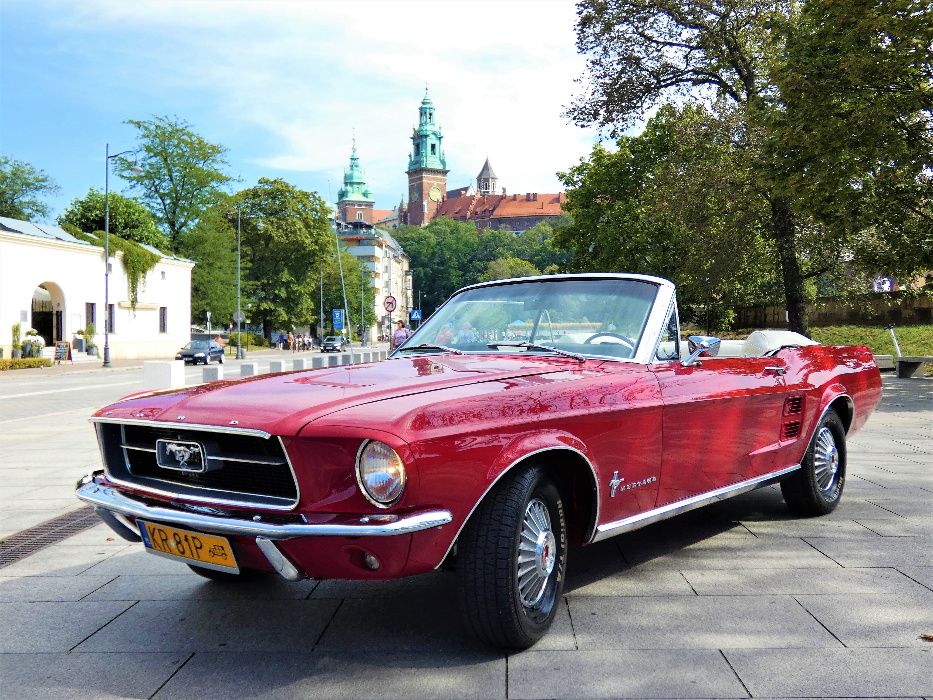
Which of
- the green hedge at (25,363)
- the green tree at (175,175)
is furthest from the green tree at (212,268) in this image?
the green hedge at (25,363)

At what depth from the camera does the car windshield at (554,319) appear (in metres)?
4.59

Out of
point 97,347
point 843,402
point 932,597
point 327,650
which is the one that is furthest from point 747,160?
point 97,347

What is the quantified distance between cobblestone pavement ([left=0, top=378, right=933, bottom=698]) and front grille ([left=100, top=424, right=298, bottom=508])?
70 cm

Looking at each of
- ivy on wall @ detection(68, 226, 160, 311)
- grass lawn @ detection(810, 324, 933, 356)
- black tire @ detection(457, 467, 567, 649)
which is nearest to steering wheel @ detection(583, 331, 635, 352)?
black tire @ detection(457, 467, 567, 649)

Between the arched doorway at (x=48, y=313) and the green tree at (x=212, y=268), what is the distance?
63.0ft

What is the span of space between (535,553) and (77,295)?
43.8 m

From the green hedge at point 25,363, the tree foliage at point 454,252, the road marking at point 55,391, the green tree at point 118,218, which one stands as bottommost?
the road marking at point 55,391

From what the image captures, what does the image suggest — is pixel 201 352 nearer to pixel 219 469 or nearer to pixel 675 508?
pixel 675 508

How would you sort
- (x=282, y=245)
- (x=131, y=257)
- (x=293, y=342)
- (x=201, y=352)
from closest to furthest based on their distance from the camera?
(x=201, y=352) → (x=131, y=257) → (x=282, y=245) → (x=293, y=342)

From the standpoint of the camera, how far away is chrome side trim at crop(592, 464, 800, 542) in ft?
12.8

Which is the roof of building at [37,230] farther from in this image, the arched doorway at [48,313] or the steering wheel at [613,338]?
the steering wheel at [613,338]

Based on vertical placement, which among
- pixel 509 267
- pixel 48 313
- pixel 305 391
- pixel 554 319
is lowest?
pixel 305 391

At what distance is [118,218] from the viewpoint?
58.1m

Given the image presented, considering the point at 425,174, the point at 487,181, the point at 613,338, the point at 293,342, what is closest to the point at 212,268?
the point at 293,342
